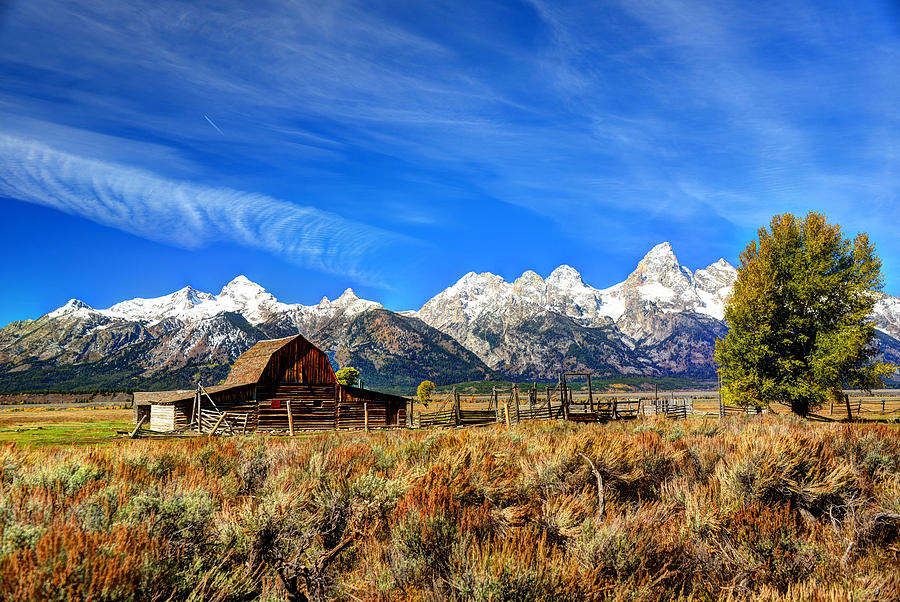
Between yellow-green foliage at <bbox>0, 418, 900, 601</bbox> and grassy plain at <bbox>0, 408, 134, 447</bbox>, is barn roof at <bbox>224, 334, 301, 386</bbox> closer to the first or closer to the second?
grassy plain at <bbox>0, 408, 134, 447</bbox>

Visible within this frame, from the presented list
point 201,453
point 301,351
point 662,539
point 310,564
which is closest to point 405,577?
point 310,564

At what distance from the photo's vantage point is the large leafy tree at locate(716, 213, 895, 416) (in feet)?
82.5

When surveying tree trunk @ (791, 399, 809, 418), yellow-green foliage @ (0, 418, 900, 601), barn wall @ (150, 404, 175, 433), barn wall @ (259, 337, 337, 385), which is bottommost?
barn wall @ (150, 404, 175, 433)

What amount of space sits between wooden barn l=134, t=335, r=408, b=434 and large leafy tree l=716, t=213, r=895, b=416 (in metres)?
22.4

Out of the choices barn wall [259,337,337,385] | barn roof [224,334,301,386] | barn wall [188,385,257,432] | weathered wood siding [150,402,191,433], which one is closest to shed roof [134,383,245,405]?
barn wall [188,385,257,432]

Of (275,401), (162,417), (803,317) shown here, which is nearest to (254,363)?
(275,401)

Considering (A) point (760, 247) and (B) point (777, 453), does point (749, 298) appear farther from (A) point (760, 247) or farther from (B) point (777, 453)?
(B) point (777, 453)

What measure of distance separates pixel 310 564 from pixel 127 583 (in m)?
1.82

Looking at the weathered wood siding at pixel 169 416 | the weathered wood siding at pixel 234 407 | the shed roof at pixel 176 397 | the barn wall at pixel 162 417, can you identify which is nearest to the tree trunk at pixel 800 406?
the weathered wood siding at pixel 234 407

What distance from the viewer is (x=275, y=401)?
37.9 metres

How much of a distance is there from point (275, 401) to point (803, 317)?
3653cm

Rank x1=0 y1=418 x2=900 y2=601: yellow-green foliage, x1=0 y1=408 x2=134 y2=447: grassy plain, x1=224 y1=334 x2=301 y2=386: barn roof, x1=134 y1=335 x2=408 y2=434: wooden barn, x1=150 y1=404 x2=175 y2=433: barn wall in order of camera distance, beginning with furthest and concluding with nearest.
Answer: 1. x1=224 y1=334 x2=301 y2=386: barn roof
2. x1=150 y1=404 x2=175 y2=433: barn wall
3. x1=134 y1=335 x2=408 y2=434: wooden barn
4. x1=0 y1=408 x2=134 y2=447: grassy plain
5. x1=0 y1=418 x2=900 y2=601: yellow-green foliage

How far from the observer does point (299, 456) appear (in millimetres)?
8133

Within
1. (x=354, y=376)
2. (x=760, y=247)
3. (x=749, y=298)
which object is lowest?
(x=354, y=376)
